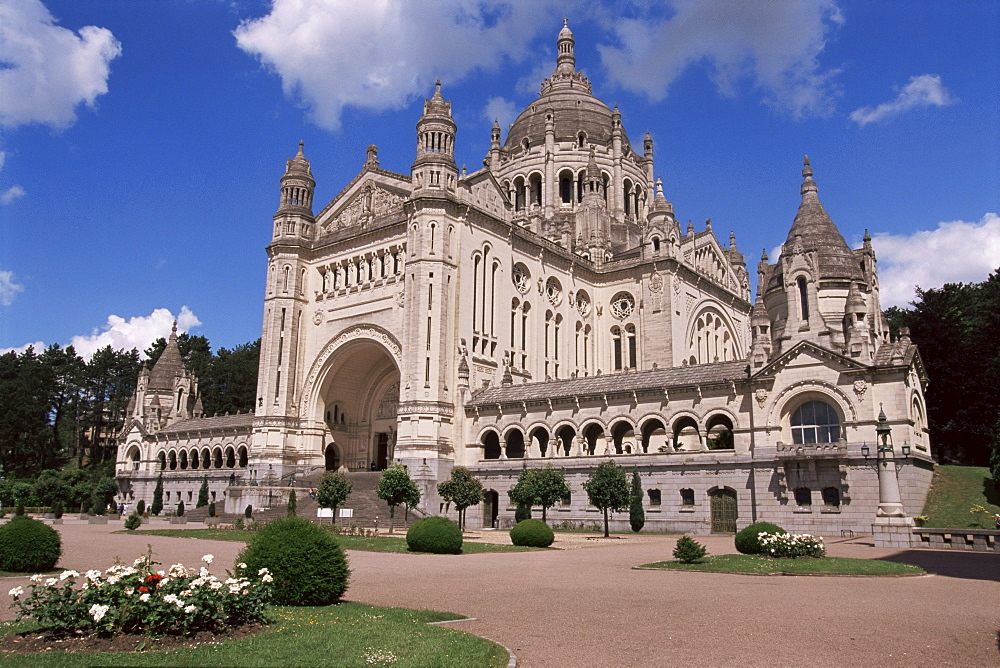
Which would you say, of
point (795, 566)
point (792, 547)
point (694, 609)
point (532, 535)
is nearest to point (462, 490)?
point (532, 535)

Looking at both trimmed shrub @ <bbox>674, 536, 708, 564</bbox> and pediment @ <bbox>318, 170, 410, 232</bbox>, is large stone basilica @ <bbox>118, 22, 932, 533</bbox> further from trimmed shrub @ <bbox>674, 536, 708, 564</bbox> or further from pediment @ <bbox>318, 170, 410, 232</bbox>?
trimmed shrub @ <bbox>674, 536, 708, 564</bbox>

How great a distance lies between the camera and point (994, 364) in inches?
1799

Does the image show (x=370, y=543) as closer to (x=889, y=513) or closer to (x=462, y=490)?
(x=462, y=490)

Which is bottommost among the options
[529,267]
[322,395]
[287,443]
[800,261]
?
[287,443]

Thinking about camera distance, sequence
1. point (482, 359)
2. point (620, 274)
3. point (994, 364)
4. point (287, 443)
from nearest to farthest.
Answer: point (994, 364) → point (482, 359) → point (287, 443) → point (620, 274)

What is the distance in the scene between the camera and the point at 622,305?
6544cm

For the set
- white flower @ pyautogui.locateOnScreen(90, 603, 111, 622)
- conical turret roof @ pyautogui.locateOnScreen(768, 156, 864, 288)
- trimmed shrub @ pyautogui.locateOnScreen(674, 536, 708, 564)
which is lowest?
trimmed shrub @ pyautogui.locateOnScreen(674, 536, 708, 564)

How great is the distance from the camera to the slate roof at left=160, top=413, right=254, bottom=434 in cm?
6588

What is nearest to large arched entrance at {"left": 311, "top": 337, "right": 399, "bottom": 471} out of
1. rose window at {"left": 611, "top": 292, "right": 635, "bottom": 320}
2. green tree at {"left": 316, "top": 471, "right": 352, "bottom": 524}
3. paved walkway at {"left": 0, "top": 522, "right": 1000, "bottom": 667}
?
rose window at {"left": 611, "top": 292, "right": 635, "bottom": 320}

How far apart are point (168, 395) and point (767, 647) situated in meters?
77.9

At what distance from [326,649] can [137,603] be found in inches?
109

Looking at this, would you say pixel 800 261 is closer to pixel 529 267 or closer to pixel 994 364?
pixel 994 364

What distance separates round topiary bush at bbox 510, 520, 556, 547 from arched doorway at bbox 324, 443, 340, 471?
33.8 m

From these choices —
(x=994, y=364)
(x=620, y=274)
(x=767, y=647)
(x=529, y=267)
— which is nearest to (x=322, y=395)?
(x=529, y=267)
